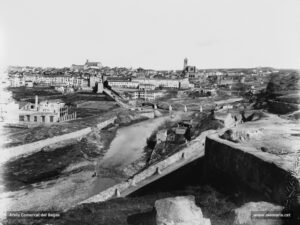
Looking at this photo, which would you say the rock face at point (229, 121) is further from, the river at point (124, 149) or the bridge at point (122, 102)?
the bridge at point (122, 102)

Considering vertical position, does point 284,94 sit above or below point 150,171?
above

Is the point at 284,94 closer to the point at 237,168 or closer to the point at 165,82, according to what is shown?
the point at 237,168

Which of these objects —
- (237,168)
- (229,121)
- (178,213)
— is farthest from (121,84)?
(178,213)

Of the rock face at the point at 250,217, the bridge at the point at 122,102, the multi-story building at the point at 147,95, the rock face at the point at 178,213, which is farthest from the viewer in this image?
the multi-story building at the point at 147,95

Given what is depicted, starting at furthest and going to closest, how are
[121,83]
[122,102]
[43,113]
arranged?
[121,83]
[122,102]
[43,113]

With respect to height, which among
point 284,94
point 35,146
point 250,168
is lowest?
point 35,146

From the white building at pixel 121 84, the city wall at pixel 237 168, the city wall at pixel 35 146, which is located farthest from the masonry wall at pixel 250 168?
the white building at pixel 121 84

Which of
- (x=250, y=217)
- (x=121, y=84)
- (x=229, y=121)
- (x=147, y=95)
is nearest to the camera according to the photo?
(x=250, y=217)

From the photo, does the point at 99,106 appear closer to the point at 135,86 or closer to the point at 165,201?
the point at 135,86

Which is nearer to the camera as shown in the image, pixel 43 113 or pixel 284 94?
pixel 284 94

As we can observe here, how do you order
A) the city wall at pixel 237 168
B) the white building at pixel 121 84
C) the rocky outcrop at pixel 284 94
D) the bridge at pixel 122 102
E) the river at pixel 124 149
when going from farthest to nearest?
the white building at pixel 121 84 < the bridge at pixel 122 102 < the rocky outcrop at pixel 284 94 < the river at pixel 124 149 < the city wall at pixel 237 168
